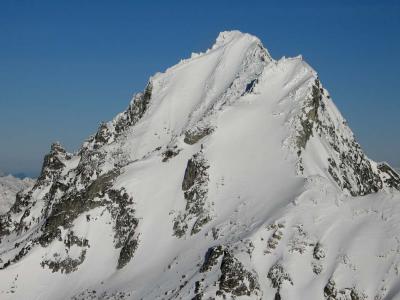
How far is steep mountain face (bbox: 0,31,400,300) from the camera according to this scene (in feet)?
214

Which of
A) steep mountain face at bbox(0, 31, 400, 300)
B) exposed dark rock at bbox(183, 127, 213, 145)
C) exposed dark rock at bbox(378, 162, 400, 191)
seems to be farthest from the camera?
exposed dark rock at bbox(378, 162, 400, 191)

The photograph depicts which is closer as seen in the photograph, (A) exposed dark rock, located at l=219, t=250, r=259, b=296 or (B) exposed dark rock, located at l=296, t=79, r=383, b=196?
(A) exposed dark rock, located at l=219, t=250, r=259, b=296

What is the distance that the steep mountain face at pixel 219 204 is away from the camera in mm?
65312

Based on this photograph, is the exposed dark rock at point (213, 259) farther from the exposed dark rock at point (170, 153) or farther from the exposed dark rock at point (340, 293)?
the exposed dark rock at point (170, 153)

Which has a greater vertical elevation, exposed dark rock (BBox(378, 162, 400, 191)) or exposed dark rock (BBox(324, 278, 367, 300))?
exposed dark rock (BBox(378, 162, 400, 191))

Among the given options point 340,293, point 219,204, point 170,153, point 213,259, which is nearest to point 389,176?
point 170,153

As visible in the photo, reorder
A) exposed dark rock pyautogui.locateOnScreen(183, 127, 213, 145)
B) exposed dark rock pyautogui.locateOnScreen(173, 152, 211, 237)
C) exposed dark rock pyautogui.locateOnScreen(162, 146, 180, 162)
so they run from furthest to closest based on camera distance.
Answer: exposed dark rock pyautogui.locateOnScreen(183, 127, 213, 145) < exposed dark rock pyautogui.locateOnScreen(162, 146, 180, 162) < exposed dark rock pyautogui.locateOnScreen(173, 152, 211, 237)

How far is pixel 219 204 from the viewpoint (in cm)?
8256

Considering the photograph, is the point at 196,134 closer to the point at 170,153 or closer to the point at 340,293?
the point at 170,153

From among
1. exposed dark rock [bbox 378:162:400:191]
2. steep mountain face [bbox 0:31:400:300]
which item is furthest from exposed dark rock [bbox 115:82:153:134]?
exposed dark rock [bbox 378:162:400:191]

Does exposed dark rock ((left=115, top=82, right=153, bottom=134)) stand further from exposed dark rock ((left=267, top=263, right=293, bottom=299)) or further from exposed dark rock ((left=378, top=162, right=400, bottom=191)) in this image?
exposed dark rock ((left=267, top=263, right=293, bottom=299))

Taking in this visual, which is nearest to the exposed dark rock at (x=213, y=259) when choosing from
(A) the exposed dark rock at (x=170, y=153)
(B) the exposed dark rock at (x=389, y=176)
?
(A) the exposed dark rock at (x=170, y=153)

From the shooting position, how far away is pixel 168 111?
11088cm

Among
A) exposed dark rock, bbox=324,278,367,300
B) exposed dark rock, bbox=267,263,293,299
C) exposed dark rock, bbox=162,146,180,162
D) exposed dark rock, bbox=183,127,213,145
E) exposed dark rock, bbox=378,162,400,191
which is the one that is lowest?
exposed dark rock, bbox=324,278,367,300
